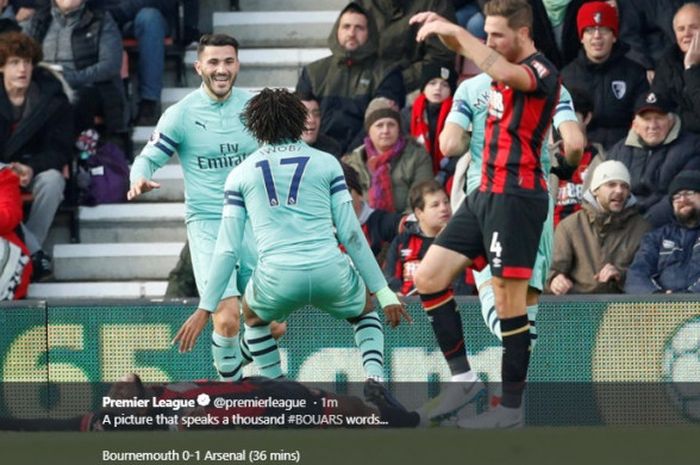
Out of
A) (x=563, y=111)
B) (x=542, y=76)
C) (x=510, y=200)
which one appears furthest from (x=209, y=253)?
(x=542, y=76)

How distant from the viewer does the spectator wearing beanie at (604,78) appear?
53.2 ft

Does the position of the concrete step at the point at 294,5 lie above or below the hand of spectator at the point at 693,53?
below

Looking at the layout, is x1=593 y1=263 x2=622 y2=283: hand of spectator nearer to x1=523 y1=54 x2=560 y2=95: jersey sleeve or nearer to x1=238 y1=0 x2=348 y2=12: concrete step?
x1=523 y1=54 x2=560 y2=95: jersey sleeve

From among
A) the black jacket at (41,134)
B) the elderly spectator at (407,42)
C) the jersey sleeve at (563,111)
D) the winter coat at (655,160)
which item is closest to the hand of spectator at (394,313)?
the jersey sleeve at (563,111)

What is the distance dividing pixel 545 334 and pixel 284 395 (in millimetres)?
1513

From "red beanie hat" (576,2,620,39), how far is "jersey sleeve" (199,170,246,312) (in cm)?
458

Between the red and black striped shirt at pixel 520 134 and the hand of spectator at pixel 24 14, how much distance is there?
6.11m

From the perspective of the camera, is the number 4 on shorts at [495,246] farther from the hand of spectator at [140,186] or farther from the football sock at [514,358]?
the hand of spectator at [140,186]

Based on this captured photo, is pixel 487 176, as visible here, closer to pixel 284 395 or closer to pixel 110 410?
pixel 284 395

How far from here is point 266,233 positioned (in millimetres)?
12398

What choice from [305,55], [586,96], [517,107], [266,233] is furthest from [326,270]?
[305,55]

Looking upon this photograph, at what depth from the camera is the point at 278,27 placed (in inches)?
706

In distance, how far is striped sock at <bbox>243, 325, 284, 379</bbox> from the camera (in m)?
12.8

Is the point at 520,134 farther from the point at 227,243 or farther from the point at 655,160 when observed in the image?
the point at 655,160
